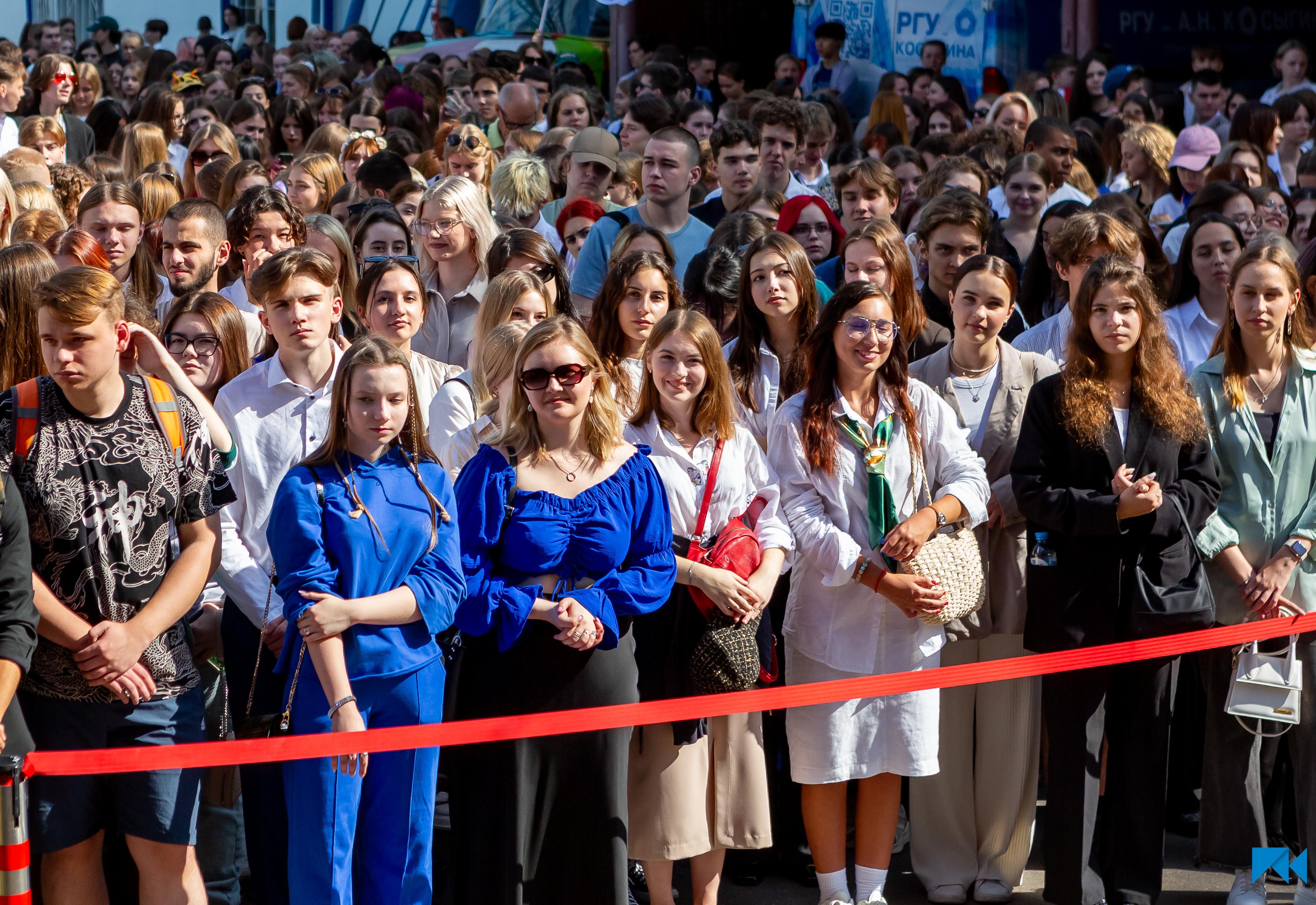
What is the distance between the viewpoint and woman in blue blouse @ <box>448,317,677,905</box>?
384 centimetres

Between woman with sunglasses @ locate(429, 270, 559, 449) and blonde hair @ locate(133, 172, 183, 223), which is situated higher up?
blonde hair @ locate(133, 172, 183, 223)

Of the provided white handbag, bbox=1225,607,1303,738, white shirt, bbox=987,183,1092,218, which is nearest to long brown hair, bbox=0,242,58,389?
white handbag, bbox=1225,607,1303,738

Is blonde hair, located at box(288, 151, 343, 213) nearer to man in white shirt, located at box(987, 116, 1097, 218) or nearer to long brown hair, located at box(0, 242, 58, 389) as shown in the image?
long brown hair, located at box(0, 242, 58, 389)

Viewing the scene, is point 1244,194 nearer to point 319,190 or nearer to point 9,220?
point 319,190

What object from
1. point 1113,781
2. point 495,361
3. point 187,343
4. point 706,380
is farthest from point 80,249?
point 1113,781

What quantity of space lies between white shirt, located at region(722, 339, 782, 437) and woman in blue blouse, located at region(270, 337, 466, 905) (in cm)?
137

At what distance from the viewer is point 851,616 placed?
438 centimetres

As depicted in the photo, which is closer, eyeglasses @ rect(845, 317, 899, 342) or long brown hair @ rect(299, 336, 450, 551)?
long brown hair @ rect(299, 336, 450, 551)

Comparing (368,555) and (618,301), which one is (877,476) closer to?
(618,301)

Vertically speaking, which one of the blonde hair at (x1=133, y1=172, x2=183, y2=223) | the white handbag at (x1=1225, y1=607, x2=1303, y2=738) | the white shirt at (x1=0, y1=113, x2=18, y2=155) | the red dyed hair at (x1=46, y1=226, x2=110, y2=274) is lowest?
the white handbag at (x1=1225, y1=607, x2=1303, y2=738)

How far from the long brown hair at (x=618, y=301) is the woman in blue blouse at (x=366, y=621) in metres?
1.24

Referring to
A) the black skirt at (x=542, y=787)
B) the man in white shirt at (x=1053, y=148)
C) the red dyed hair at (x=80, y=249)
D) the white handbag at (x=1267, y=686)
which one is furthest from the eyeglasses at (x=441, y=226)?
the man in white shirt at (x=1053, y=148)

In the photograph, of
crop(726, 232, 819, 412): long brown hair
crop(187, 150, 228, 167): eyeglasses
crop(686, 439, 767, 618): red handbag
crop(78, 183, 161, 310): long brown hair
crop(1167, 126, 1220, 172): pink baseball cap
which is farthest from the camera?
crop(1167, 126, 1220, 172): pink baseball cap

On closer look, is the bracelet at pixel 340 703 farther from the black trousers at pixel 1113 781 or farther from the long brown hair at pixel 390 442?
the black trousers at pixel 1113 781
